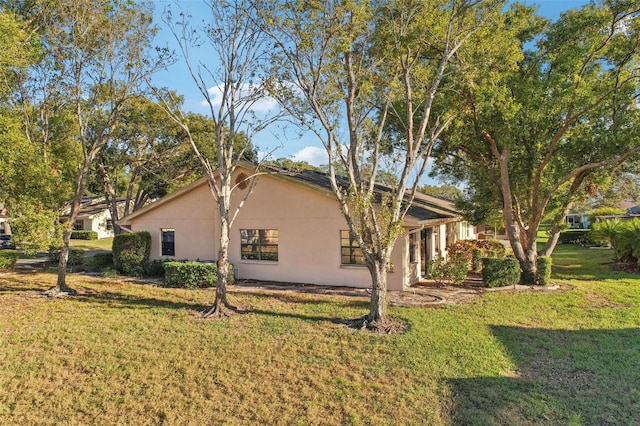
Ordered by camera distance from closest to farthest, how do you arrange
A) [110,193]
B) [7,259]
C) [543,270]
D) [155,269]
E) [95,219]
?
[543,270], [155,269], [7,259], [110,193], [95,219]

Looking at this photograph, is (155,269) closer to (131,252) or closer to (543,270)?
(131,252)

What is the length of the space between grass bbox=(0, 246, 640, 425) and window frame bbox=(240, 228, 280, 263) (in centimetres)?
420

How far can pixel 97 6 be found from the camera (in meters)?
12.2

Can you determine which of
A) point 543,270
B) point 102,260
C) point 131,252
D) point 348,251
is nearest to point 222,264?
point 348,251

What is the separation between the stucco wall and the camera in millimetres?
14164

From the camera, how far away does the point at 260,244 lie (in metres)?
15.8

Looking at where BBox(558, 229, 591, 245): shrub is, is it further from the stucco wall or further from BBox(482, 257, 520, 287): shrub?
the stucco wall

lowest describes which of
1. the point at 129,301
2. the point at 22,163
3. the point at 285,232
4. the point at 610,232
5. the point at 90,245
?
the point at 129,301

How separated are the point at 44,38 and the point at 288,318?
11.9 m

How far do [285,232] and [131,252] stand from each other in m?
7.49

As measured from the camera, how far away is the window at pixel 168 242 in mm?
17828

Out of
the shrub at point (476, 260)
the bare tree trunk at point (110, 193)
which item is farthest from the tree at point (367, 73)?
the bare tree trunk at point (110, 193)

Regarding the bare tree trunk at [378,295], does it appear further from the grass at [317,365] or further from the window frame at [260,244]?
the window frame at [260,244]

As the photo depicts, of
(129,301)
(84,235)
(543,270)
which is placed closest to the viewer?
(129,301)
